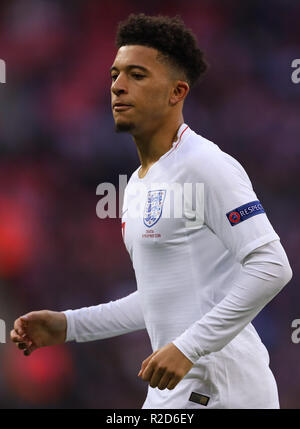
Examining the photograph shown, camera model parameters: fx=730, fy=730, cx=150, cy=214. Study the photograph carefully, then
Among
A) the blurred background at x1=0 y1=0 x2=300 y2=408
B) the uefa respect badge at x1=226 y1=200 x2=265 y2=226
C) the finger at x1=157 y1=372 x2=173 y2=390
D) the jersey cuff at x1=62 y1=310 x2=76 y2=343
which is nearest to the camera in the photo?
the finger at x1=157 y1=372 x2=173 y2=390

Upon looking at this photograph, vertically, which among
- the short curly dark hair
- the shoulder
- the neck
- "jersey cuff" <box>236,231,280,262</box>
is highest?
the short curly dark hair

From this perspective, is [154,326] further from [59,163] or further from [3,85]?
[3,85]

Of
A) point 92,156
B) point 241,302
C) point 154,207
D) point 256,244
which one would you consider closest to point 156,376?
point 241,302

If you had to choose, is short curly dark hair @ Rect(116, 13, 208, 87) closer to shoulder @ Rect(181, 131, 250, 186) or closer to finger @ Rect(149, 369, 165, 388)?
shoulder @ Rect(181, 131, 250, 186)

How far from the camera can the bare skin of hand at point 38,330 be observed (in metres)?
2.48

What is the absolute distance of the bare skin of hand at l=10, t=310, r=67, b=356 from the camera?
97.7 inches

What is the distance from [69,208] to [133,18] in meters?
3.08

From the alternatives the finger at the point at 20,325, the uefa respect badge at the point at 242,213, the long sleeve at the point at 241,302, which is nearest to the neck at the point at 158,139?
the uefa respect badge at the point at 242,213

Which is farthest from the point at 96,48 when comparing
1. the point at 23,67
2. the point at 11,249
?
the point at 11,249

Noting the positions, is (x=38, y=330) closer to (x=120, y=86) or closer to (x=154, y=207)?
(x=154, y=207)

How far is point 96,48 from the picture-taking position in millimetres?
5859

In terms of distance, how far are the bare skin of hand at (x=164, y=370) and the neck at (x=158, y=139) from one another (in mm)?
727

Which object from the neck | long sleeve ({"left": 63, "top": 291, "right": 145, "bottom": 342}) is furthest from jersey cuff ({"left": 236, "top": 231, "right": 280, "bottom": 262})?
long sleeve ({"left": 63, "top": 291, "right": 145, "bottom": 342})

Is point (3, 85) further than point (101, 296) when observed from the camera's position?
Yes
